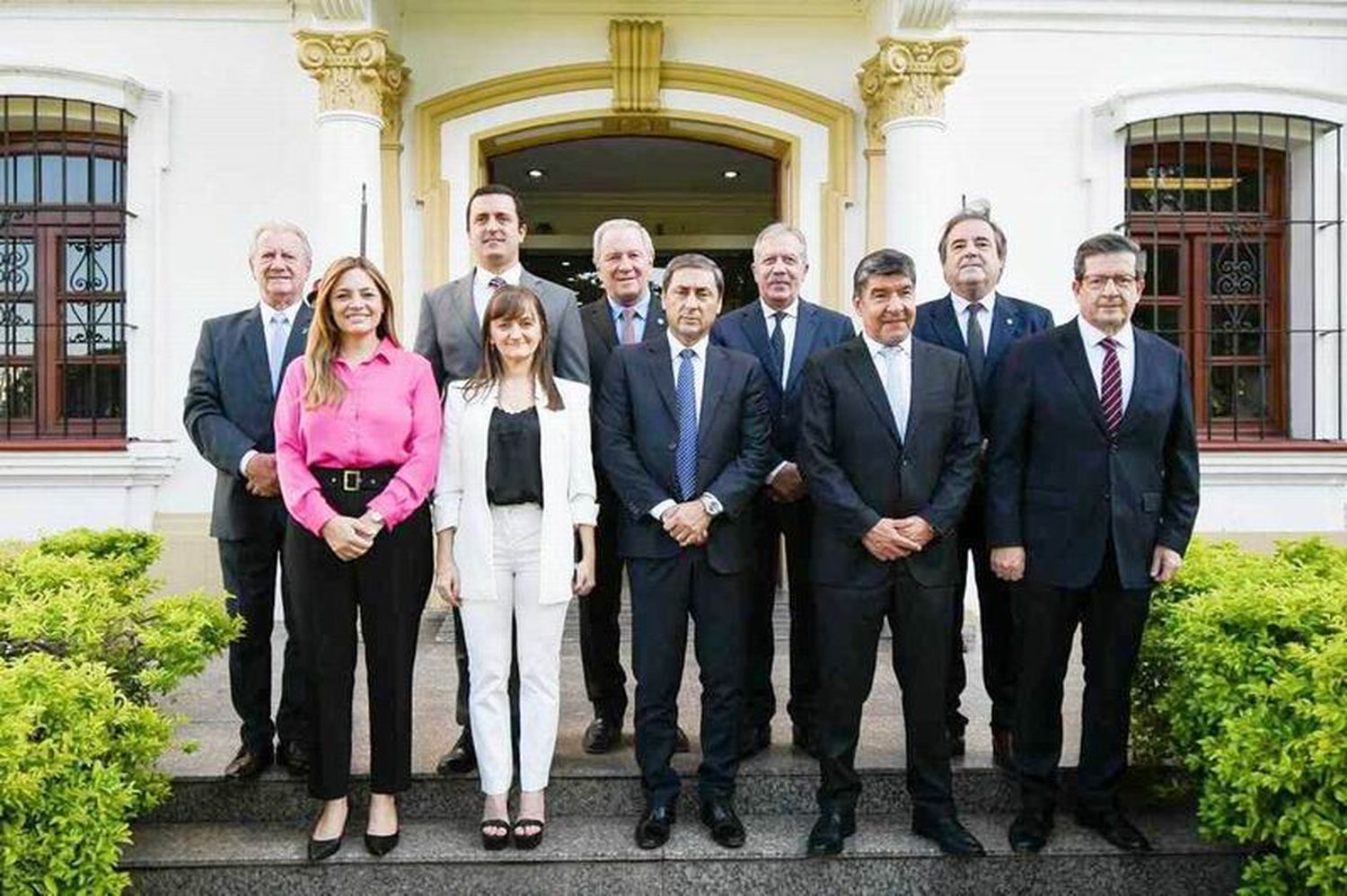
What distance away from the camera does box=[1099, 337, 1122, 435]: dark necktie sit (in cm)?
351

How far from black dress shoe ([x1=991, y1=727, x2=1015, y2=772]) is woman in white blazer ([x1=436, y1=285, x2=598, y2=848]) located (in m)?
1.65

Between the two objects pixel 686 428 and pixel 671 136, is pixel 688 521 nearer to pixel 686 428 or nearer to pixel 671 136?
pixel 686 428

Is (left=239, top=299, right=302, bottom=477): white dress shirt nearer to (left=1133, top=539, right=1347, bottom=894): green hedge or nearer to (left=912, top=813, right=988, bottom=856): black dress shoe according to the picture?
(left=912, top=813, right=988, bottom=856): black dress shoe

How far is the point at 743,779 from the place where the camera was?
393 cm

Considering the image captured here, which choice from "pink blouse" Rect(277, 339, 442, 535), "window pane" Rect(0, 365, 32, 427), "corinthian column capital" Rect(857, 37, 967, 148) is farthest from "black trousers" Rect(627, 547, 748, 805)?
"window pane" Rect(0, 365, 32, 427)

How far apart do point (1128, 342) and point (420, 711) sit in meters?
3.18

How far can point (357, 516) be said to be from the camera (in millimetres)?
3391

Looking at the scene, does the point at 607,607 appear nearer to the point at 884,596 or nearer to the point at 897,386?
the point at 884,596

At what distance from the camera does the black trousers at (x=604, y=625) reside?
Answer: 162 inches

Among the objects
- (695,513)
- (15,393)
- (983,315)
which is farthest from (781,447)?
(15,393)

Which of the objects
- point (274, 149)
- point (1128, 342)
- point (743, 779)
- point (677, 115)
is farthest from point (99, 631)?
point (677, 115)

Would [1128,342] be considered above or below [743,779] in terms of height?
above

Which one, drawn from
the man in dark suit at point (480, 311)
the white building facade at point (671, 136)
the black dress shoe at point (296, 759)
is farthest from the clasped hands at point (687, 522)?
the white building facade at point (671, 136)

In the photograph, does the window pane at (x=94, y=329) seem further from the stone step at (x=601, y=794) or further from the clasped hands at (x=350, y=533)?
the clasped hands at (x=350, y=533)
